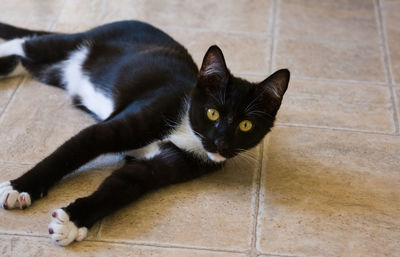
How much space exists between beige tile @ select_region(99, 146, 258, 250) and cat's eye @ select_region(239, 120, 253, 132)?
0.26 meters

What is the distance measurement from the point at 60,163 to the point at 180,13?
4.90 ft

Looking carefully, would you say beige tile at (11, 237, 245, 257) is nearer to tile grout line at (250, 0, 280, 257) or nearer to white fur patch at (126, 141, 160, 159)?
tile grout line at (250, 0, 280, 257)

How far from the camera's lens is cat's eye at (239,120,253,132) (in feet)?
6.23

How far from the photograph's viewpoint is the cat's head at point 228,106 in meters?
1.88

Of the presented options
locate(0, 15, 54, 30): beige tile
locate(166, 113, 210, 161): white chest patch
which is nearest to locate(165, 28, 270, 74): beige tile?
locate(0, 15, 54, 30): beige tile

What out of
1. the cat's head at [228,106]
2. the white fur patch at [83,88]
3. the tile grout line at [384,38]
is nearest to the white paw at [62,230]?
the cat's head at [228,106]

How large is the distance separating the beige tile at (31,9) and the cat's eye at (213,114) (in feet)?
4.78

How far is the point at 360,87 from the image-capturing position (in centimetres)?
268

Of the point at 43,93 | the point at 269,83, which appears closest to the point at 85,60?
the point at 43,93

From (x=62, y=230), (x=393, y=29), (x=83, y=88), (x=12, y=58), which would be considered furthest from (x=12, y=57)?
(x=393, y=29)

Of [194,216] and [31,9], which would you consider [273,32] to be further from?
[194,216]

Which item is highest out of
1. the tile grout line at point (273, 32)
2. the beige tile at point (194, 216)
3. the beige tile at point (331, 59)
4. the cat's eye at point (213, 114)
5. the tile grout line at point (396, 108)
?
the cat's eye at point (213, 114)

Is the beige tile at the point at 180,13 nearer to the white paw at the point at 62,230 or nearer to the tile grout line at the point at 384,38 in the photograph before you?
the tile grout line at the point at 384,38

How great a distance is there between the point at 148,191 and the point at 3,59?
102 centimetres
